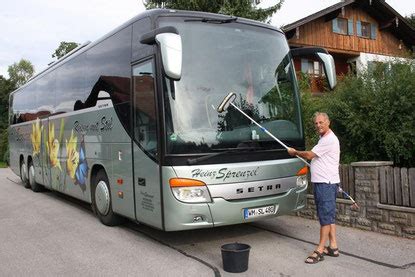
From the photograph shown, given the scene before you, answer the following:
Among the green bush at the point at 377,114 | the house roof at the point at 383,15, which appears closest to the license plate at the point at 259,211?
the green bush at the point at 377,114

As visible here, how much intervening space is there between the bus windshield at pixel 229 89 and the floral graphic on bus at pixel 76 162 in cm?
357

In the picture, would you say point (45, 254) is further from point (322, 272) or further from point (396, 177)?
point (396, 177)

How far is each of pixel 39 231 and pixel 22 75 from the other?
80.4 m

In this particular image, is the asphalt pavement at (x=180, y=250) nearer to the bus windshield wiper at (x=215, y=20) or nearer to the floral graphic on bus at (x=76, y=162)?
the floral graphic on bus at (x=76, y=162)

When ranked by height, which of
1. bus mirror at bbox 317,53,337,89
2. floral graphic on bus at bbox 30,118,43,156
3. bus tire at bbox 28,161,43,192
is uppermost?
bus mirror at bbox 317,53,337,89

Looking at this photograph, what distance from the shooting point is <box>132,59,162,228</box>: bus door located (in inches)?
239

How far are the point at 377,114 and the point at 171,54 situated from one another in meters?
4.67

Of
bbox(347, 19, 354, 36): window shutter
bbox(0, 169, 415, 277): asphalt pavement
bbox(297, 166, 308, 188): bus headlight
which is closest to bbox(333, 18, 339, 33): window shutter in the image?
bbox(347, 19, 354, 36): window shutter

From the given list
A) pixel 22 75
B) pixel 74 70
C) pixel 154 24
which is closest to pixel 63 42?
pixel 22 75

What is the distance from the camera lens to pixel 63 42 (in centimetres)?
6262

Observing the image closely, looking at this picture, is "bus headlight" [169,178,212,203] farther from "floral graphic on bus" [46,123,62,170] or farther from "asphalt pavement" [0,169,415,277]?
"floral graphic on bus" [46,123,62,170]

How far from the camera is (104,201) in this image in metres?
8.01

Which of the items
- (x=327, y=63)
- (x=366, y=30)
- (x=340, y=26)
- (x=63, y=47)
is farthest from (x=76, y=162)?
(x=63, y=47)

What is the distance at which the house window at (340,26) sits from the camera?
3155 cm
